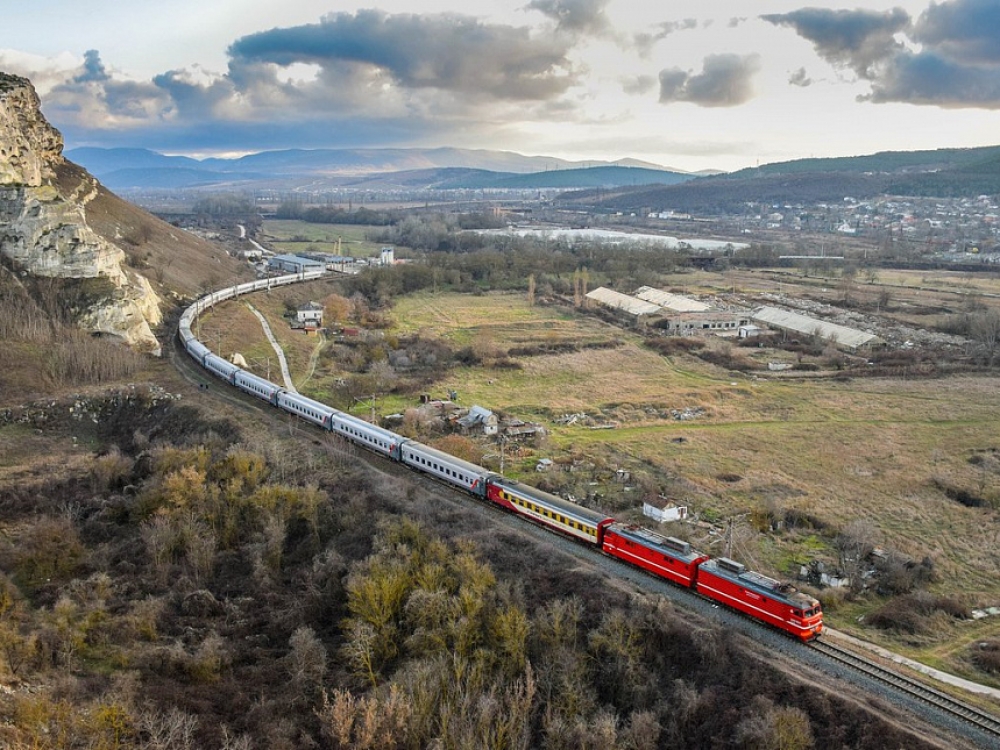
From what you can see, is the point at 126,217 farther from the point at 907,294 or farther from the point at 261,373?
the point at 907,294

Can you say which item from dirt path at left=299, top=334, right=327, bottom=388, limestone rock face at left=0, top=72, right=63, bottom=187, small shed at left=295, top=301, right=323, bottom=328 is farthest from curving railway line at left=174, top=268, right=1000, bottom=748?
limestone rock face at left=0, top=72, right=63, bottom=187

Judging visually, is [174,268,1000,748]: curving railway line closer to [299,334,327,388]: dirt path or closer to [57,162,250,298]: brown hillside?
[299,334,327,388]: dirt path

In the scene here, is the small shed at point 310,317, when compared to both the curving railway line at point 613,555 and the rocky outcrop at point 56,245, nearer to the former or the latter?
the rocky outcrop at point 56,245

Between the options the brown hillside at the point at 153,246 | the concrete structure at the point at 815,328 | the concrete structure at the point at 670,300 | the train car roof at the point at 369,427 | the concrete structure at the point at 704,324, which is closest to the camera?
the train car roof at the point at 369,427

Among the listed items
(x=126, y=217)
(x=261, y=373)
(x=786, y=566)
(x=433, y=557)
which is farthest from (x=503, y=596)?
(x=126, y=217)

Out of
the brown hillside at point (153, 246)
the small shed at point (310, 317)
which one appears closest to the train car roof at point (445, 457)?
the small shed at point (310, 317)

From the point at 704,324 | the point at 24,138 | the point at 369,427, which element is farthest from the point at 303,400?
the point at 704,324
